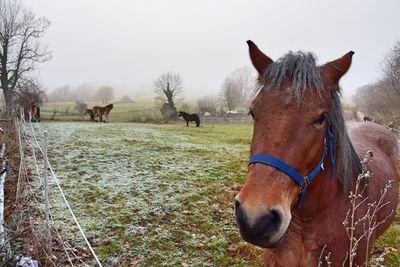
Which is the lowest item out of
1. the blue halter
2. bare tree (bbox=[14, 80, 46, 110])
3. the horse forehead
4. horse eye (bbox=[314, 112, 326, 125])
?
the blue halter

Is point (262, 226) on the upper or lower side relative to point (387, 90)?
A: lower

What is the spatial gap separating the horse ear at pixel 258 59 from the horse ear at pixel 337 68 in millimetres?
380

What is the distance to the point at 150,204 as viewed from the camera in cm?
551

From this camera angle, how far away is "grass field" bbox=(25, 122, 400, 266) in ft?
13.2

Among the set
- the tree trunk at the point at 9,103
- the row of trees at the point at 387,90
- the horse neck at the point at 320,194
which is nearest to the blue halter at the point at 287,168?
the horse neck at the point at 320,194

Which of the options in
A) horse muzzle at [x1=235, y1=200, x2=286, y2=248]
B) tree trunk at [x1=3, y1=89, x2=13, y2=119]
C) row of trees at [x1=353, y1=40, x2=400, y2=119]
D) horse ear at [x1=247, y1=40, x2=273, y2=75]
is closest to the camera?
horse muzzle at [x1=235, y1=200, x2=286, y2=248]

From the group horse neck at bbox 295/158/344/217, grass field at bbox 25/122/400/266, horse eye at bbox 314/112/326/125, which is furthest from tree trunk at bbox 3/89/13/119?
horse eye at bbox 314/112/326/125

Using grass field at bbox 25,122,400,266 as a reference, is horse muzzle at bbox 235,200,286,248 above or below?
above

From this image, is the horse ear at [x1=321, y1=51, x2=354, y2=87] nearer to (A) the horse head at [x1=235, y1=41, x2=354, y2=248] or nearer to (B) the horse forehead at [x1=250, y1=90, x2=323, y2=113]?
(A) the horse head at [x1=235, y1=41, x2=354, y2=248]

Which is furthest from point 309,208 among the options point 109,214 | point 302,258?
point 109,214

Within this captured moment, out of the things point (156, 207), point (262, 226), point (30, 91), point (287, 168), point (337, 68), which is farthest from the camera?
point (30, 91)

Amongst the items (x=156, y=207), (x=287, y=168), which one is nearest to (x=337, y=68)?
(x=287, y=168)

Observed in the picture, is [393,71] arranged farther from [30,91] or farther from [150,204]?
[30,91]

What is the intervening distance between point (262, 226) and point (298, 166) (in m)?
0.42
